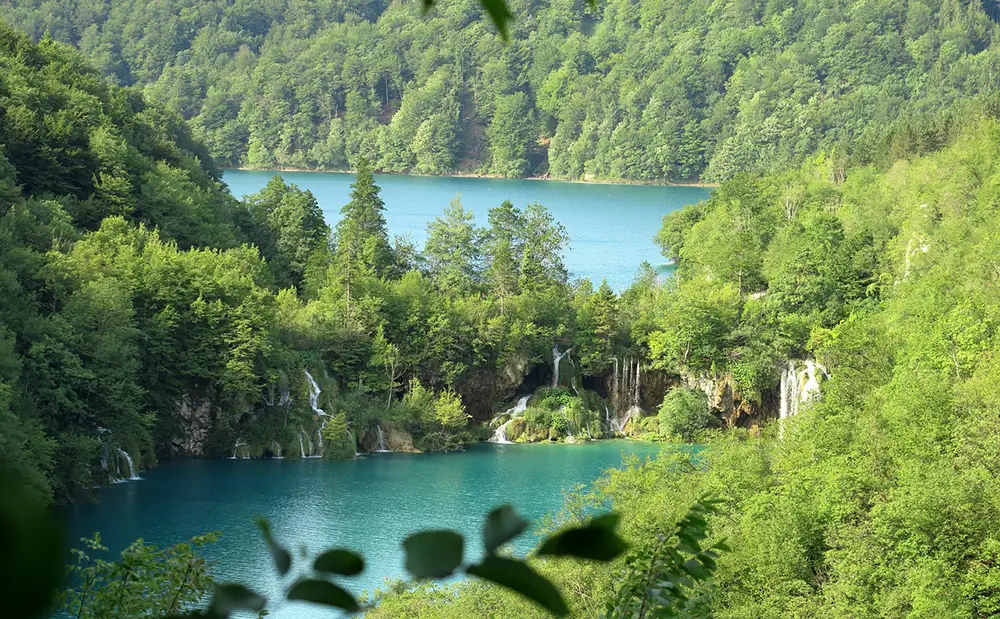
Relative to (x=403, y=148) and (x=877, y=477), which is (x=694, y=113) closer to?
(x=403, y=148)

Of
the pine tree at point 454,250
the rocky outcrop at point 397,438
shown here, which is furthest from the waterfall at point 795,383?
the pine tree at point 454,250

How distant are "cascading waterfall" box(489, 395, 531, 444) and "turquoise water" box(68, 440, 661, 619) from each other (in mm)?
922

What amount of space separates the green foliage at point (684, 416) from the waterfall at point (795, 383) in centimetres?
244

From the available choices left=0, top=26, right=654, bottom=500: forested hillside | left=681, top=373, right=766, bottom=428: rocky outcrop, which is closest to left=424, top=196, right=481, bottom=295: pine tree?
left=0, top=26, right=654, bottom=500: forested hillside

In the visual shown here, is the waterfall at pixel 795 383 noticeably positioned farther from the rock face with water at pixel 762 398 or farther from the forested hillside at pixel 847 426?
the forested hillside at pixel 847 426

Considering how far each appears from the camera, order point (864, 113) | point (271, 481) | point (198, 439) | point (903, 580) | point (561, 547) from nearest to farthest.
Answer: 1. point (561, 547)
2. point (903, 580)
3. point (271, 481)
4. point (198, 439)
5. point (864, 113)

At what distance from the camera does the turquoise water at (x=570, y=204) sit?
72562 mm

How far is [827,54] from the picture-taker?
135 metres

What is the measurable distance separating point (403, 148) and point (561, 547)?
136 meters

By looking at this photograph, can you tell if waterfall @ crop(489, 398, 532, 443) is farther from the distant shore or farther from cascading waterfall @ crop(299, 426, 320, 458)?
the distant shore

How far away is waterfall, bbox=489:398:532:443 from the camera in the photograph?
4212cm

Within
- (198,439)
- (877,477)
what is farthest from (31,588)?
(198,439)

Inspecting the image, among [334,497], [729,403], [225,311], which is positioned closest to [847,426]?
[334,497]

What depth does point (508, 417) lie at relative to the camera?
42781mm
